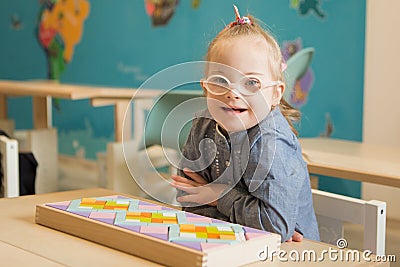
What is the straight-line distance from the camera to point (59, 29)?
4844 mm

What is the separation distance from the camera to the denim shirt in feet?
4.02

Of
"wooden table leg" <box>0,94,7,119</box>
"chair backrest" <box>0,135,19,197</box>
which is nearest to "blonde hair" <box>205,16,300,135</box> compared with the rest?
"chair backrest" <box>0,135,19,197</box>

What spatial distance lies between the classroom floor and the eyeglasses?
54.4 inches

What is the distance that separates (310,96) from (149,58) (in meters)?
1.21

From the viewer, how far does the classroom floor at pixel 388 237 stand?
2543 millimetres

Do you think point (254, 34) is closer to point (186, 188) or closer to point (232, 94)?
point (232, 94)

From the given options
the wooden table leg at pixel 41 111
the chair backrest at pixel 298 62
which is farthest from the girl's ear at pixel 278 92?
the wooden table leg at pixel 41 111

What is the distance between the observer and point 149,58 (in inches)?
166

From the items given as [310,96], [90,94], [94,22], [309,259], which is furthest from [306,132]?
[309,259]

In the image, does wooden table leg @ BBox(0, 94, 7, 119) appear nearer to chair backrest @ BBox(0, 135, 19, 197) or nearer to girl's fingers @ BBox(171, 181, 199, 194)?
chair backrest @ BBox(0, 135, 19, 197)

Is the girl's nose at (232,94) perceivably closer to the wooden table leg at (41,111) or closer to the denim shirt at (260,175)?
the denim shirt at (260,175)

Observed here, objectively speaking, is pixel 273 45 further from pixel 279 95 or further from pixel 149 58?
pixel 149 58

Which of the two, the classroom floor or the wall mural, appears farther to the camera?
the wall mural

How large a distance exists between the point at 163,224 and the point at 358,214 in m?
0.44
